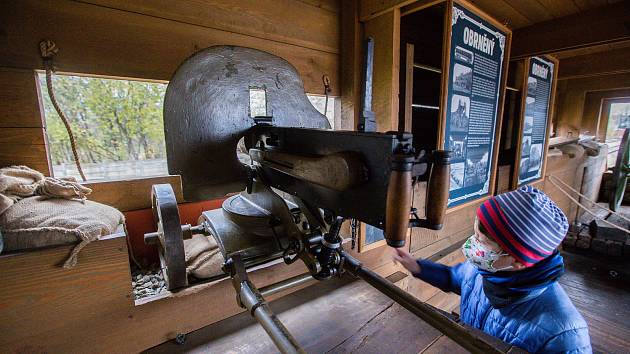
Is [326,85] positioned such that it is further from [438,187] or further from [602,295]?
[602,295]

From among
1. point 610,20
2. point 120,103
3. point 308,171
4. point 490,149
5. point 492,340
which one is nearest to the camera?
point 308,171

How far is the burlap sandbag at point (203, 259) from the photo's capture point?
4.13ft

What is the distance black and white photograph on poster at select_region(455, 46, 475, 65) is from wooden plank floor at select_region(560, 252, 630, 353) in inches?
90.1

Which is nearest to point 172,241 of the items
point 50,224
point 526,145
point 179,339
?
point 50,224

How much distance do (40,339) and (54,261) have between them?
29 cm

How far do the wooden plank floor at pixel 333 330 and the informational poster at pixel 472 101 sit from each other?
119 centimetres

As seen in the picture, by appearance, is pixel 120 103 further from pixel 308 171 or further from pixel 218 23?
pixel 308 171

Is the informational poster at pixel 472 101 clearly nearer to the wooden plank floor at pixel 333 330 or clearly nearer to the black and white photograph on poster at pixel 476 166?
the black and white photograph on poster at pixel 476 166

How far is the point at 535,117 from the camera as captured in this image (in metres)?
3.07

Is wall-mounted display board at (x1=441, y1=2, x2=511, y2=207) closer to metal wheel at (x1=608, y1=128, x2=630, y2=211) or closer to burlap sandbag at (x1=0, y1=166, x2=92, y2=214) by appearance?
burlap sandbag at (x1=0, y1=166, x2=92, y2=214)

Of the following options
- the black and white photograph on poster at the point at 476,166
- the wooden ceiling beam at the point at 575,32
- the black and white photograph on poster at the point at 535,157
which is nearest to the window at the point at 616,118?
the black and white photograph on poster at the point at 535,157

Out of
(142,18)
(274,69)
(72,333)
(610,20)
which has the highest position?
(610,20)

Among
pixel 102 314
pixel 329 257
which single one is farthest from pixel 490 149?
pixel 102 314

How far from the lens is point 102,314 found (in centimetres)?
102
